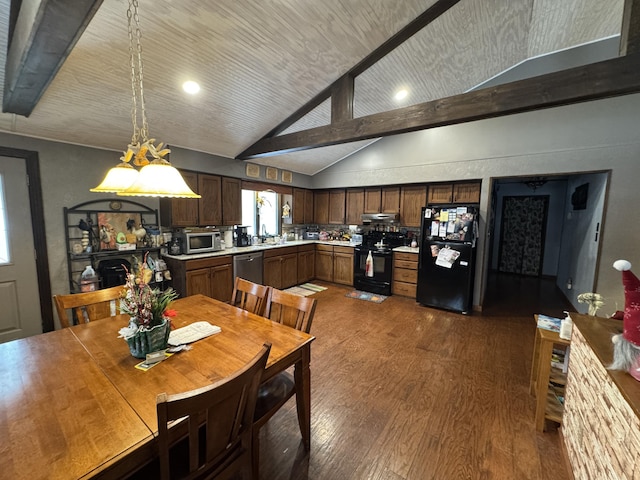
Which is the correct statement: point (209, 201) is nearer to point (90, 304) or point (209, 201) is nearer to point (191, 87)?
point (191, 87)

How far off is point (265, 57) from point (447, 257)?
341cm

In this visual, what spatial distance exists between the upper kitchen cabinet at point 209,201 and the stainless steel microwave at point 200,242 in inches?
8.8

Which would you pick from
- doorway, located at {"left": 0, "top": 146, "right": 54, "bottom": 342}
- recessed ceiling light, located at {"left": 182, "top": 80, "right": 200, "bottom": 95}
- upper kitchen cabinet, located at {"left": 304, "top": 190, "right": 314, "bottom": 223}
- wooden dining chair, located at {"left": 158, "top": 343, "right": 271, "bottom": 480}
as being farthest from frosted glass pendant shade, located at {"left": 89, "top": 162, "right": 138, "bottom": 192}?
upper kitchen cabinet, located at {"left": 304, "top": 190, "right": 314, "bottom": 223}

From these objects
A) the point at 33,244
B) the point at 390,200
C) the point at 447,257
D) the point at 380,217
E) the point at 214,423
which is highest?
the point at 390,200

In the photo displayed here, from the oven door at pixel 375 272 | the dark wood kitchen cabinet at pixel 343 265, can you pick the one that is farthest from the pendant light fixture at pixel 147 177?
the dark wood kitchen cabinet at pixel 343 265

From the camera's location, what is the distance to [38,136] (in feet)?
9.06

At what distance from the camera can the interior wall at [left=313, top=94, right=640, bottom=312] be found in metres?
3.08

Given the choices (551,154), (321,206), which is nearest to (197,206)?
(321,206)

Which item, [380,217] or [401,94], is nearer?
[401,94]

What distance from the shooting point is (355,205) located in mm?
5500

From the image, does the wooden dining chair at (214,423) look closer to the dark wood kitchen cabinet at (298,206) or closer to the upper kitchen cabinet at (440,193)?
the upper kitchen cabinet at (440,193)

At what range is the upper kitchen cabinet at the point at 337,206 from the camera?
5668 mm

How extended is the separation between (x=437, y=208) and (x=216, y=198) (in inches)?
135

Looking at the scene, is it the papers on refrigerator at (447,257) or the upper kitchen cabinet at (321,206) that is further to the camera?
the upper kitchen cabinet at (321,206)
